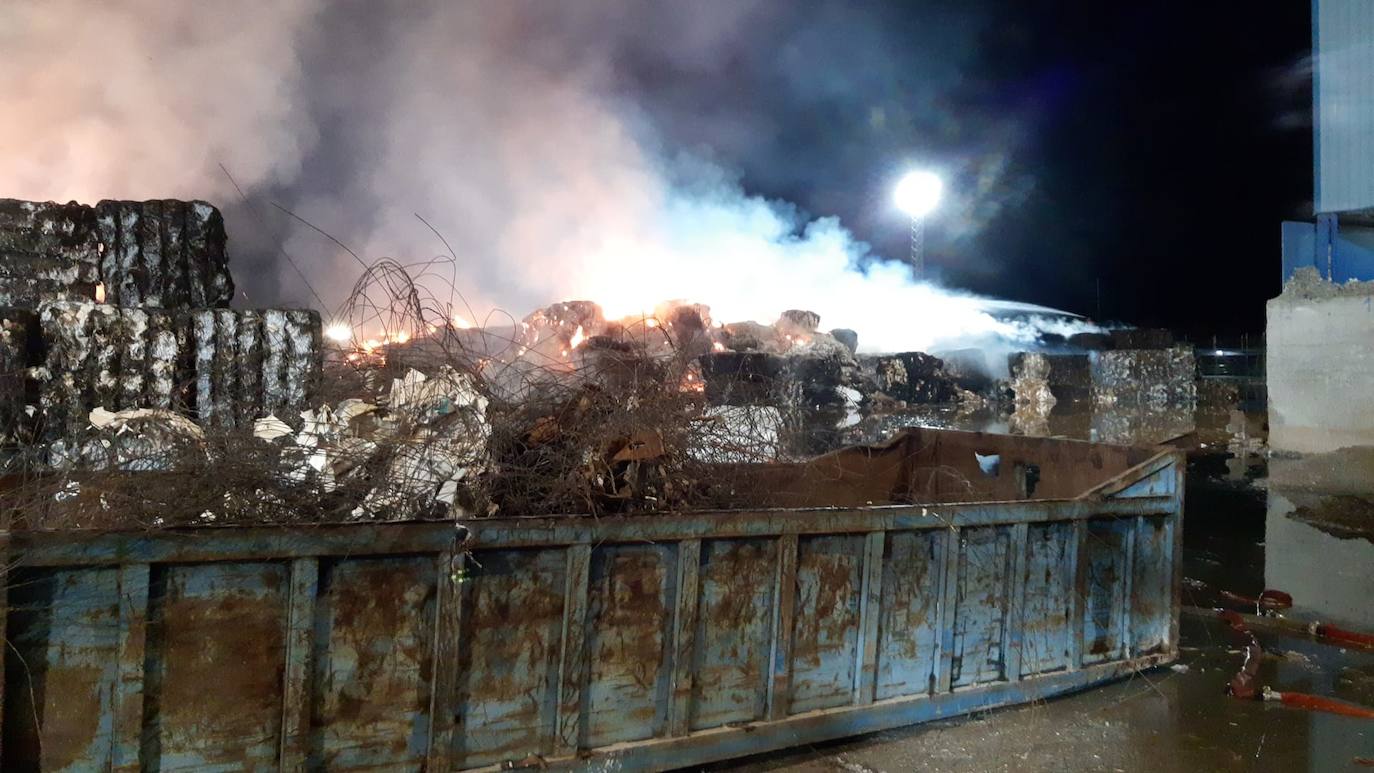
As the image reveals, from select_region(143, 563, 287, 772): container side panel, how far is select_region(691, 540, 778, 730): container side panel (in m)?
1.54

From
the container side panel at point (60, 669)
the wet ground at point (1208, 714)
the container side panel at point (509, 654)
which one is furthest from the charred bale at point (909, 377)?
the container side panel at point (60, 669)

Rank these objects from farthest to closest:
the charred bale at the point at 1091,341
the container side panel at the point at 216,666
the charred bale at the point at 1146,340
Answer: the charred bale at the point at 1091,341 < the charred bale at the point at 1146,340 < the container side panel at the point at 216,666

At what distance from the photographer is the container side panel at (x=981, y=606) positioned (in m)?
3.88

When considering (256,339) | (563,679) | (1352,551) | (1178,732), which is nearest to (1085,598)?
(1178,732)

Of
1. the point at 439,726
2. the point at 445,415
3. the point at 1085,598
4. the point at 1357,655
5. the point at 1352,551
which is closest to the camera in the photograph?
the point at 439,726

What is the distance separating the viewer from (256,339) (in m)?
8.19

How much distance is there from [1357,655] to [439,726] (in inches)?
228

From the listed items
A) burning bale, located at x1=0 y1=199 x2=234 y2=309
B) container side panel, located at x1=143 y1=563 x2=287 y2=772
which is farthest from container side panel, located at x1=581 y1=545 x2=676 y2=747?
burning bale, located at x1=0 y1=199 x2=234 y2=309

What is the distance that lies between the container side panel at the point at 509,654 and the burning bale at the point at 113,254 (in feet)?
24.2

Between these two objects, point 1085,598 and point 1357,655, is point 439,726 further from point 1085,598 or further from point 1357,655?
point 1357,655

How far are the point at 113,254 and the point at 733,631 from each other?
861 cm

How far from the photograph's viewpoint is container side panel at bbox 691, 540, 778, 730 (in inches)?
128

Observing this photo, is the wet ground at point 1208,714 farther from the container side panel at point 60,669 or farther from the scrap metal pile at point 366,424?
the container side panel at point 60,669

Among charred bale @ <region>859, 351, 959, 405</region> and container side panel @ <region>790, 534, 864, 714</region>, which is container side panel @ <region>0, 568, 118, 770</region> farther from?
charred bale @ <region>859, 351, 959, 405</region>
